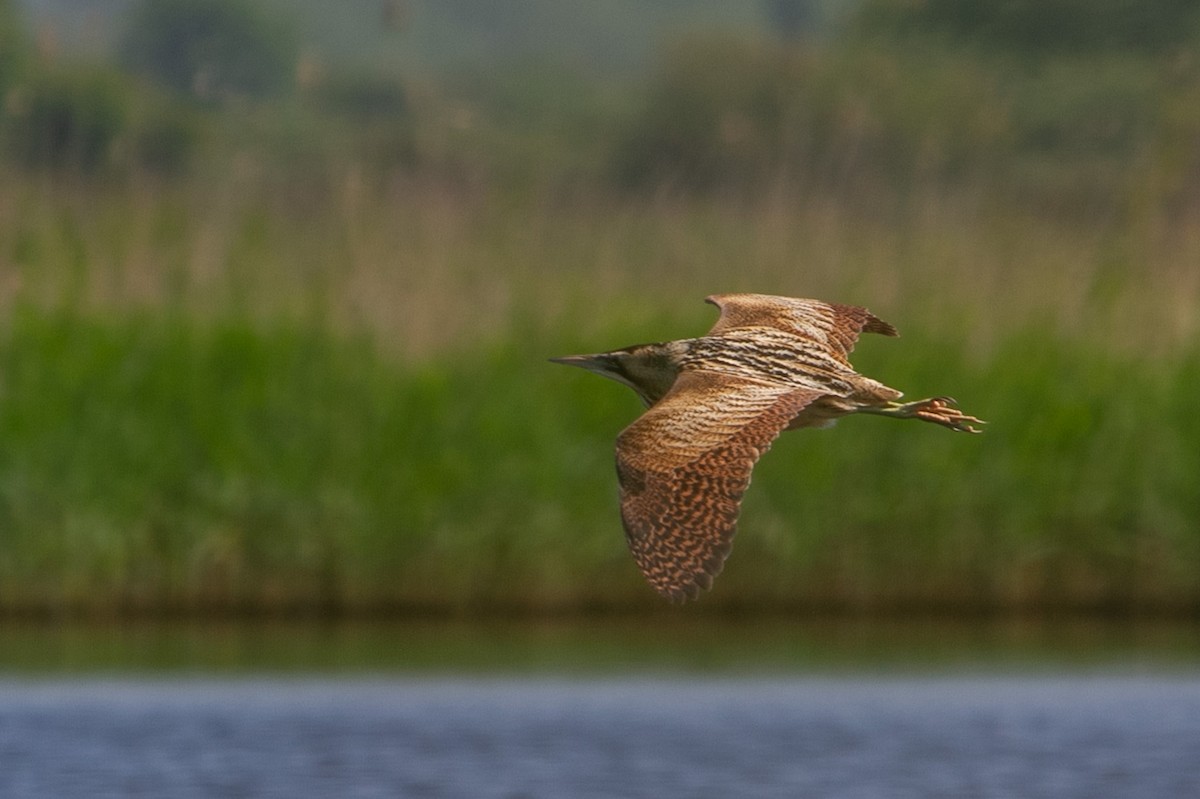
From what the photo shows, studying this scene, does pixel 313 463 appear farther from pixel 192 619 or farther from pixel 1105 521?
pixel 1105 521

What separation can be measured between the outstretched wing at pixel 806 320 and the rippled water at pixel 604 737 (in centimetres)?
363

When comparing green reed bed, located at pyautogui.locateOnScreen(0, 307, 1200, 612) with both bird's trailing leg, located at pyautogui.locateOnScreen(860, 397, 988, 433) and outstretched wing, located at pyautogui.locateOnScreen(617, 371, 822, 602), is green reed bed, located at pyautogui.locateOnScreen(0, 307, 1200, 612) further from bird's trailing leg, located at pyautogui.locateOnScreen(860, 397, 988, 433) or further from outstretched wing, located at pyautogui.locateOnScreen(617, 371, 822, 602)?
outstretched wing, located at pyautogui.locateOnScreen(617, 371, 822, 602)

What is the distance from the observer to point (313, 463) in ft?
42.9

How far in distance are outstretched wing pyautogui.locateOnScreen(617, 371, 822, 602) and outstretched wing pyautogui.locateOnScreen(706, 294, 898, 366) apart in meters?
1.10

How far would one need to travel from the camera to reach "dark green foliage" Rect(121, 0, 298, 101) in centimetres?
1988

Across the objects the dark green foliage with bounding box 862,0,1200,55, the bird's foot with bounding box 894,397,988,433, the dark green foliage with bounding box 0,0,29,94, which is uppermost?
the dark green foliage with bounding box 862,0,1200,55

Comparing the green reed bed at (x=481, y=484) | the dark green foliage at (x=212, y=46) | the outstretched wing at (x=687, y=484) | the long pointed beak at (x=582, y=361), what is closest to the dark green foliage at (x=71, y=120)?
the dark green foliage at (x=212, y=46)

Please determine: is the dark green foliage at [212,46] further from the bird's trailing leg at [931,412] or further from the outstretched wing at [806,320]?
the bird's trailing leg at [931,412]

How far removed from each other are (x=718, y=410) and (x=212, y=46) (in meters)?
16.3

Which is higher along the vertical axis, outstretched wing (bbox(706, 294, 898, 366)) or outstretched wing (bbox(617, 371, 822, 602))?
outstretched wing (bbox(706, 294, 898, 366))

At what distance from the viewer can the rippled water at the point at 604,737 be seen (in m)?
11.0

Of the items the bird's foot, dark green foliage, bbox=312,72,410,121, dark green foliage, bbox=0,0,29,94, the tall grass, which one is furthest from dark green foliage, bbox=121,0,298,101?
the bird's foot

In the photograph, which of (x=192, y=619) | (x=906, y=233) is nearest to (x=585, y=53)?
(x=906, y=233)

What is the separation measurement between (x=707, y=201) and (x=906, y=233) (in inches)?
59.2
